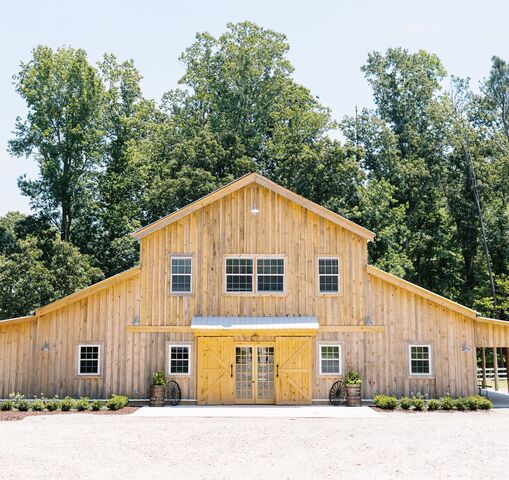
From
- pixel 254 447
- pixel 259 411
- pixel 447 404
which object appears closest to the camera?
pixel 254 447

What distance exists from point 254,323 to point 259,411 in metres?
3.16

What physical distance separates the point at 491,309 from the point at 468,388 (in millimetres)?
20940

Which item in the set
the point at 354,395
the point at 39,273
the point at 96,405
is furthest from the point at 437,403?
the point at 39,273

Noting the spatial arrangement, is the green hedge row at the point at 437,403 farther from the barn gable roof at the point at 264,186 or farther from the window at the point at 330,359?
the barn gable roof at the point at 264,186

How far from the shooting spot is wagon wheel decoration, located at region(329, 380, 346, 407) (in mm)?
24544

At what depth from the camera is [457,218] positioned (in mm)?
47188

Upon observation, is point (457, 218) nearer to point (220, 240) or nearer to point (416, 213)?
point (416, 213)

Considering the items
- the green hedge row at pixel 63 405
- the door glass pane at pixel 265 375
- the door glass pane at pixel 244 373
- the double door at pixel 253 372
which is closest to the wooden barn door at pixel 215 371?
the double door at pixel 253 372

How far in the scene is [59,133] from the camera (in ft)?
151

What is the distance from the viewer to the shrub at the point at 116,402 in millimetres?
23078

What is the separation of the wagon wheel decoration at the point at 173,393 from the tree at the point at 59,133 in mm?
22923

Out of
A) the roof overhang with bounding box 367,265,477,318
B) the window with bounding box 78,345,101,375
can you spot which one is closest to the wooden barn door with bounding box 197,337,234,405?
the window with bounding box 78,345,101,375

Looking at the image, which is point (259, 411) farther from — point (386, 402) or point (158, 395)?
point (386, 402)

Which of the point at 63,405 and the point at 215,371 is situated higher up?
the point at 215,371
